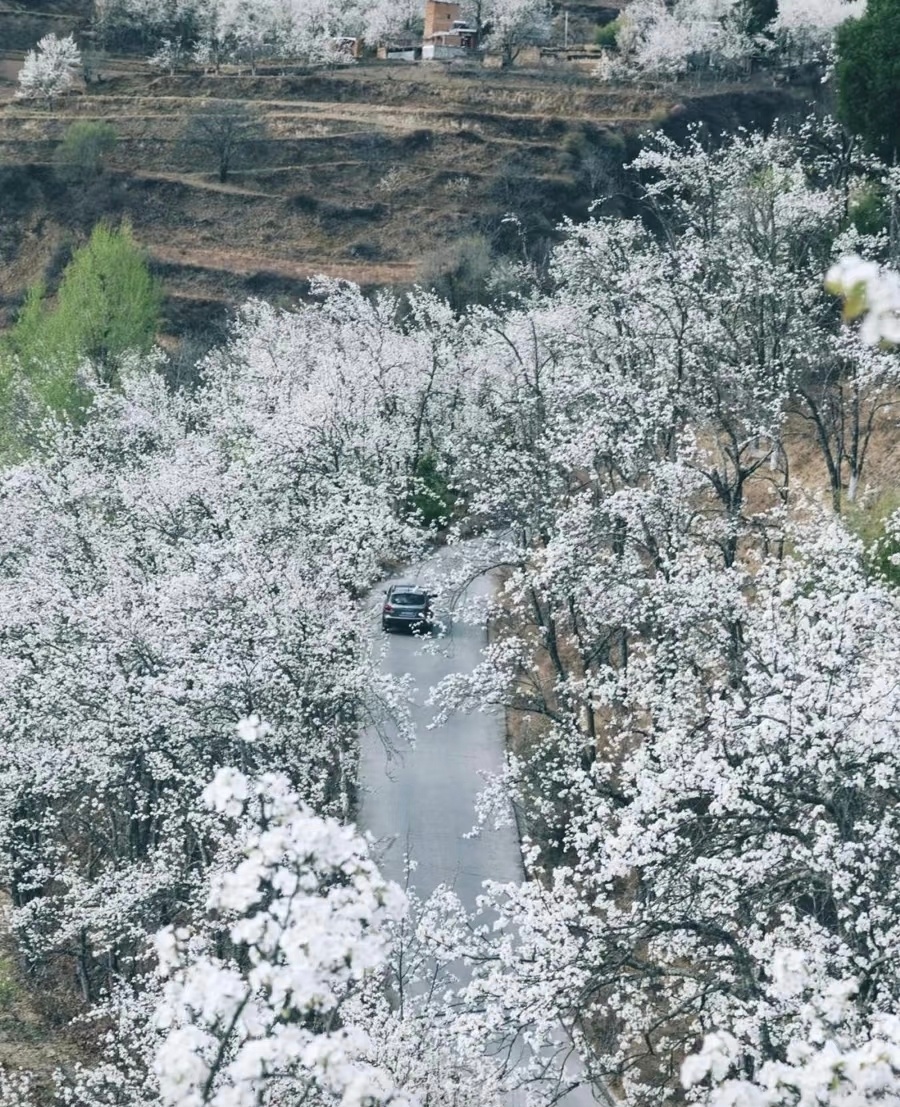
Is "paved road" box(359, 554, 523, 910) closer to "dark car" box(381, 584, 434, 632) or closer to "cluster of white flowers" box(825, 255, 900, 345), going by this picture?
"dark car" box(381, 584, 434, 632)

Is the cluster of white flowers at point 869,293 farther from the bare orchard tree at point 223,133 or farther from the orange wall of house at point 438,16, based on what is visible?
the orange wall of house at point 438,16

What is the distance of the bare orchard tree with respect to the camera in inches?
3275

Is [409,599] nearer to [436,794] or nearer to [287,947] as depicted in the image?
[436,794]

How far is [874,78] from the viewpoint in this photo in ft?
123

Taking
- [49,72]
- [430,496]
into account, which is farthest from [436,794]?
[49,72]

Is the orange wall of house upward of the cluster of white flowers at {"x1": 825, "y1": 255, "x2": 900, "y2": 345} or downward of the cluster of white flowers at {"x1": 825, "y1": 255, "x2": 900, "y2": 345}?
upward

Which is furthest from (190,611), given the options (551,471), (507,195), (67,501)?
(507,195)

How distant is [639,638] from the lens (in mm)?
29188

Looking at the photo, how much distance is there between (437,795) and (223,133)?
64.5 meters

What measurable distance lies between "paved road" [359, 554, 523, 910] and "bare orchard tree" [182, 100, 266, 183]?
5659 cm

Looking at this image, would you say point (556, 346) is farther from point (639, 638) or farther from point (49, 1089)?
point (49, 1089)

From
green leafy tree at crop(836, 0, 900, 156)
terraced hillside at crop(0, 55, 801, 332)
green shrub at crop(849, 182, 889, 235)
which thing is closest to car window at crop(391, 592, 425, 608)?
green shrub at crop(849, 182, 889, 235)

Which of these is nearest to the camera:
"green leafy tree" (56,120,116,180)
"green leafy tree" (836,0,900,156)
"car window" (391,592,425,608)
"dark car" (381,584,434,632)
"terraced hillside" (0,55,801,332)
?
"dark car" (381,584,434,632)

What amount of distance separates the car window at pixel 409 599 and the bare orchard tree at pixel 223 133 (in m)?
52.4
